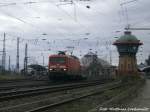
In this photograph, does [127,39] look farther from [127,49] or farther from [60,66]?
[60,66]

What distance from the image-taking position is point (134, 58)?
308 feet

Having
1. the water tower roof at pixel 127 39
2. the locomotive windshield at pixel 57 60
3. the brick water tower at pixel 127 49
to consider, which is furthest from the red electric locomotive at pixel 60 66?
the water tower roof at pixel 127 39

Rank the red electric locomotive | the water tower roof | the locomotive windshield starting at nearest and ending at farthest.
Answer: the red electric locomotive, the locomotive windshield, the water tower roof

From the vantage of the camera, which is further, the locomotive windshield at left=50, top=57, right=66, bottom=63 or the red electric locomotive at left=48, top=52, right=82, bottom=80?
the locomotive windshield at left=50, top=57, right=66, bottom=63

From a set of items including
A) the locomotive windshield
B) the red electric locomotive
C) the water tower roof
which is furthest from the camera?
the water tower roof

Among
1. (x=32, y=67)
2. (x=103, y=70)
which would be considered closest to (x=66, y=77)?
(x=32, y=67)

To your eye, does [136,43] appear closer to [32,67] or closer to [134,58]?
[134,58]

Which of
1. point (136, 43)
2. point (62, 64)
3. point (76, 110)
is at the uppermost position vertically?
point (136, 43)

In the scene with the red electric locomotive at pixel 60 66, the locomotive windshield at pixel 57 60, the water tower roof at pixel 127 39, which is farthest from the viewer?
the water tower roof at pixel 127 39

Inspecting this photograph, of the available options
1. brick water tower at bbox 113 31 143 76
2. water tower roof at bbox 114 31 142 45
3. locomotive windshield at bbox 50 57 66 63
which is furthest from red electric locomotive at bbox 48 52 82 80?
water tower roof at bbox 114 31 142 45

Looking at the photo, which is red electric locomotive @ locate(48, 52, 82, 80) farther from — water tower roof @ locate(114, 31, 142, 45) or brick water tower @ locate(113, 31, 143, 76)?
water tower roof @ locate(114, 31, 142, 45)

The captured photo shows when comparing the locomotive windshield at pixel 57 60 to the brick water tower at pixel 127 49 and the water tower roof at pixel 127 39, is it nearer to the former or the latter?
the brick water tower at pixel 127 49

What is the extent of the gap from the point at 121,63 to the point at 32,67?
64.0 feet

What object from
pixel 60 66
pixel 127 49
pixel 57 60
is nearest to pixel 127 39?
pixel 127 49
